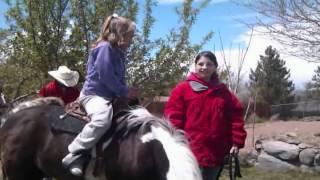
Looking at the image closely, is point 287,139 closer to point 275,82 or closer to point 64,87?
point 64,87

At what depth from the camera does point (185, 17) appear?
11172 mm

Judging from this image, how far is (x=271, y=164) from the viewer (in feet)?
36.4

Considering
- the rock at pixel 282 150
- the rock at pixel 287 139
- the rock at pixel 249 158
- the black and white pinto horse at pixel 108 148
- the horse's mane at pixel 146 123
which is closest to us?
the black and white pinto horse at pixel 108 148

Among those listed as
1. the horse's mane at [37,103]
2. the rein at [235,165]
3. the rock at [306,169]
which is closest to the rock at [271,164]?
the rock at [306,169]

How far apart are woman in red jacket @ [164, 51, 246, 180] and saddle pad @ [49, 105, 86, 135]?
867 millimetres

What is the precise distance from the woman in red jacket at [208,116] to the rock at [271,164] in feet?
19.8

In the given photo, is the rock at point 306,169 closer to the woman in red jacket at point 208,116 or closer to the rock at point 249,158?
the rock at point 249,158

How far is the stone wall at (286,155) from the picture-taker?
1078 cm

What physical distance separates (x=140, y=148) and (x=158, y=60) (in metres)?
6.53

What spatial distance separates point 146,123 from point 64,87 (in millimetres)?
3581

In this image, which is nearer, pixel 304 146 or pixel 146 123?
pixel 146 123

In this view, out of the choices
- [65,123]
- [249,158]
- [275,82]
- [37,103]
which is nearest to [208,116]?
[65,123]

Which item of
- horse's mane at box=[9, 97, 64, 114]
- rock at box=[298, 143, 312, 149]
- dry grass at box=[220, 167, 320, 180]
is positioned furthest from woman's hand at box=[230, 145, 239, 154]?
rock at box=[298, 143, 312, 149]

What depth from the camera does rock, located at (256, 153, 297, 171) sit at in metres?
10.9
